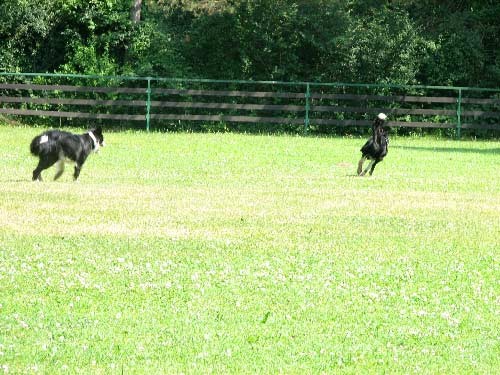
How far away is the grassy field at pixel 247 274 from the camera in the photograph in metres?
7.25

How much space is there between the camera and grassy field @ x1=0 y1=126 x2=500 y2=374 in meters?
7.25

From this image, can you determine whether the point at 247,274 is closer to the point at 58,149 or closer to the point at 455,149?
the point at 58,149

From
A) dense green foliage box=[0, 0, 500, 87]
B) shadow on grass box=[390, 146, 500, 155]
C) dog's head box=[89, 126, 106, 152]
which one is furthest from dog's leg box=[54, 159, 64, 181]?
dense green foliage box=[0, 0, 500, 87]

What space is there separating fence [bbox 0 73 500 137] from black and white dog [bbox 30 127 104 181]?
15.8 m

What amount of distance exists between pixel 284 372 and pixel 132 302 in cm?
219

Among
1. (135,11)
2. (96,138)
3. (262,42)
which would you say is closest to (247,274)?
(96,138)

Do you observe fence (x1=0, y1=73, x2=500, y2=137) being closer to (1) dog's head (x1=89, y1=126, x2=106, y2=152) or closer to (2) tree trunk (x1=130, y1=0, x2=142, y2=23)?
(2) tree trunk (x1=130, y1=0, x2=142, y2=23)

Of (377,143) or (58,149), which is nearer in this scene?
(58,149)

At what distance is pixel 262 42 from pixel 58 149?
20.0m

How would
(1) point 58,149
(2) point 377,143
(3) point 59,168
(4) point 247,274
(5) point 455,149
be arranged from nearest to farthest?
(4) point 247,274
(1) point 58,149
(3) point 59,168
(2) point 377,143
(5) point 455,149

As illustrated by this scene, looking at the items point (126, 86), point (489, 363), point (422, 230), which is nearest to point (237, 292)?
point (489, 363)

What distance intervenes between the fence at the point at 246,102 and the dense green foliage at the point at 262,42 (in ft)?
2.62

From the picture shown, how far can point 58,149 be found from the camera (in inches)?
676

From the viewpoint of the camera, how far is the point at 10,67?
118ft
